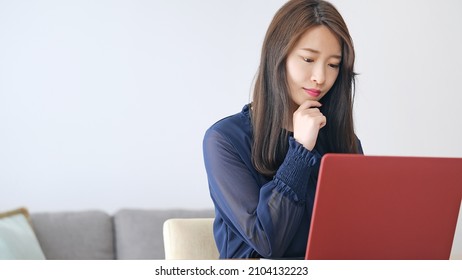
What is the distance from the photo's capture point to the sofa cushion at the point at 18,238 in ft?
8.39

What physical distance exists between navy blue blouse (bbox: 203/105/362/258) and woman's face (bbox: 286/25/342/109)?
137 mm

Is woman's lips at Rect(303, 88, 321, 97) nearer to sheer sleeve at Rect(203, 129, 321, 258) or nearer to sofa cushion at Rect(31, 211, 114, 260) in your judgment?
sheer sleeve at Rect(203, 129, 321, 258)

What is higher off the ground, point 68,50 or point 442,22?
point 442,22

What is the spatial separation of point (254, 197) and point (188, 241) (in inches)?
13.4

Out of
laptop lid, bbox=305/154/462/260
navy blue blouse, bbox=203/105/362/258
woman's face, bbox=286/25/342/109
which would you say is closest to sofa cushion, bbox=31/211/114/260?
navy blue blouse, bbox=203/105/362/258

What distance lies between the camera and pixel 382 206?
1108 mm

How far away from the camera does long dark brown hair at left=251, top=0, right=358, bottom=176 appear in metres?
1.49

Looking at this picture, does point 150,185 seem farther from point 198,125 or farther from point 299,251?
point 299,251

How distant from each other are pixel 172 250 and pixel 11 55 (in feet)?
5.55

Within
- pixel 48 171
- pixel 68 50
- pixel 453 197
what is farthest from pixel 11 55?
pixel 453 197

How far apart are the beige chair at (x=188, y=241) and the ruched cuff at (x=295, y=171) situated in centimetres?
39

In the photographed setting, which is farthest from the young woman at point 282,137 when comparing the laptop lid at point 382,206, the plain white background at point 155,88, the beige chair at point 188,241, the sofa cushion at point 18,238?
the plain white background at point 155,88

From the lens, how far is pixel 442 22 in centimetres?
334

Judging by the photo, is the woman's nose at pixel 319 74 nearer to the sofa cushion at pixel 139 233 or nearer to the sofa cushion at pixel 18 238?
the sofa cushion at pixel 18 238
